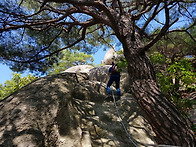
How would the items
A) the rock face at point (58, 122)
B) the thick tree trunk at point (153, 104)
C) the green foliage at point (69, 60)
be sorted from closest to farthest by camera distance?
the thick tree trunk at point (153, 104) → the rock face at point (58, 122) → the green foliage at point (69, 60)

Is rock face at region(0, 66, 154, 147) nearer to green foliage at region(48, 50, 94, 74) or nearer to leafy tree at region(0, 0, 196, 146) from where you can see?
leafy tree at region(0, 0, 196, 146)

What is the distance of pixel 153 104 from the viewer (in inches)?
79.7

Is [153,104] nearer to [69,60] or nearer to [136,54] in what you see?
[136,54]

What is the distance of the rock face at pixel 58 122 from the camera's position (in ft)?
7.20

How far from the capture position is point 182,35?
18.5 feet

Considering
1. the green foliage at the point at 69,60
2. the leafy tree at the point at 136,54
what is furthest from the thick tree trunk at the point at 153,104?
the green foliage at the point at 69,60

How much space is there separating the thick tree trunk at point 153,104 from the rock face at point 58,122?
1.72 ft

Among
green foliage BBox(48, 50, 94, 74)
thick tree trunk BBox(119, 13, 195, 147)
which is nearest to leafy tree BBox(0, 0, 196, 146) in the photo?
thick tree trunk BBox(119, 13, 195, 147)

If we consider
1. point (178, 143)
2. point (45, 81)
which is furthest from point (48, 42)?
point (178, 143)

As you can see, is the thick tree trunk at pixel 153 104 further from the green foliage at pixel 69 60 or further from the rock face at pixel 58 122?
the green foliage at pixel 69 60

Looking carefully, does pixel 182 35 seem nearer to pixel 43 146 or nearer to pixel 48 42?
pixel 48 42

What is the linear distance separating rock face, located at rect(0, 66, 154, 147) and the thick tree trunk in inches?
20.6

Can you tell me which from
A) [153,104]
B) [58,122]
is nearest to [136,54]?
[153,104]

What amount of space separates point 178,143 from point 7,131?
2.64 m
